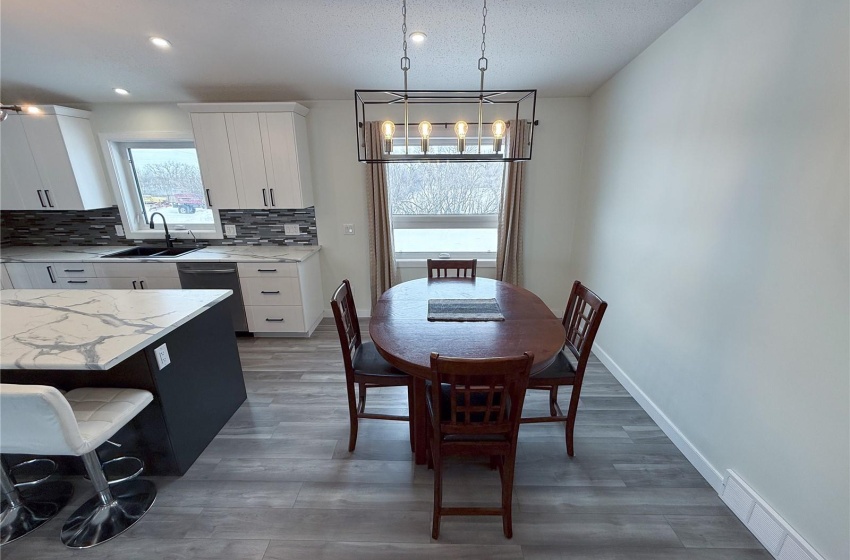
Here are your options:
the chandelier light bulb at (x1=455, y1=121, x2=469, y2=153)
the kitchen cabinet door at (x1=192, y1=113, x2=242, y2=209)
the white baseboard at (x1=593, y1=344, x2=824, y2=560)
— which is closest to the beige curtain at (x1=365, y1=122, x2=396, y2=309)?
the kitchen cabinet door at (x1=192, y1=113, x2=242, y2=209)

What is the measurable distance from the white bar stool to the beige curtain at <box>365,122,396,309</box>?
→ 2.35 meters

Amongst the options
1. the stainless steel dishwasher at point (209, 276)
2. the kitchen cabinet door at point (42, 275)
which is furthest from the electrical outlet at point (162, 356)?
the kitchen cabinet door at point (42, 275)

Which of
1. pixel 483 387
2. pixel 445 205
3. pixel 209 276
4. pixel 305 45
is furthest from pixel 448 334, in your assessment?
pixel 209 276

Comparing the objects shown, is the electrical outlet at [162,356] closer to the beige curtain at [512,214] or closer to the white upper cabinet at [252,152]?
the white upper cabinet at [252,152]

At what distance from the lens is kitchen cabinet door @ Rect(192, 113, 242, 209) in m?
3.07

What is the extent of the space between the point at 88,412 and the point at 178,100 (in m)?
3.16

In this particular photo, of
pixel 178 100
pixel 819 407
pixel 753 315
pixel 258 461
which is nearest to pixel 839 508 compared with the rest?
pixel 819 407

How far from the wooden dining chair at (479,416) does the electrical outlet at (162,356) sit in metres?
1.39

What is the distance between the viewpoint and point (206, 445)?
6.56 ft

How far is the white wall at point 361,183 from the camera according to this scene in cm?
333

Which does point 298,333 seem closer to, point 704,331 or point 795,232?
point 704,331

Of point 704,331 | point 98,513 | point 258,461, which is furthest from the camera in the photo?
point 258,461

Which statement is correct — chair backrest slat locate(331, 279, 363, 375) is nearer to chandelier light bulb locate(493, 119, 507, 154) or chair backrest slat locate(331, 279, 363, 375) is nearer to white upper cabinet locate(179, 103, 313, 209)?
chandelier light bulb locate(493, 119, 507, 154)

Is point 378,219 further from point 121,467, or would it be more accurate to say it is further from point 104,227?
point 104,227
